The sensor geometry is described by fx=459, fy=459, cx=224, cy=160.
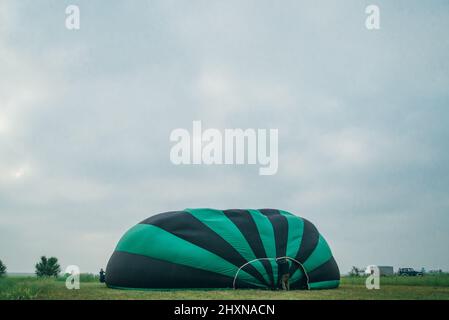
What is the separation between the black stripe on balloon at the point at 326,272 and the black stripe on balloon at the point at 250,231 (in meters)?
1.75

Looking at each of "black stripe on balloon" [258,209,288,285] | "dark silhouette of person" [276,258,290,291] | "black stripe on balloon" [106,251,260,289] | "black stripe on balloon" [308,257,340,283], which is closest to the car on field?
"black stripe on balloon" [308,257,340,283]

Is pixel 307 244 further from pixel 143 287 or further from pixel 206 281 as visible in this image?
pixel 143 287

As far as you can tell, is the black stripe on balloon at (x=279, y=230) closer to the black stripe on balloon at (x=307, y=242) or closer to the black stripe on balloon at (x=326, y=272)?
the black stripe on balloon at (x=307, y=242)

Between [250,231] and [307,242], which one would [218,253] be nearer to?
[250,231]

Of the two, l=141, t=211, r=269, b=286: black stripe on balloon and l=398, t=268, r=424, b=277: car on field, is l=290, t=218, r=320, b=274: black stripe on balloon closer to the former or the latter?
l=141, t=211, r=269, b=286: black stripe on balloon

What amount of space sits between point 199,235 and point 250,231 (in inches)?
66.6

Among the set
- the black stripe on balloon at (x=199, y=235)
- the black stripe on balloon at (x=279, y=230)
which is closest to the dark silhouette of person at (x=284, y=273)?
the black stripe on balloon at (x=279, y=230)

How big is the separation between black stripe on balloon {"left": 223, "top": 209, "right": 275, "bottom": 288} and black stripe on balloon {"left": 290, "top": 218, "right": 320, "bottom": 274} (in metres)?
0.97

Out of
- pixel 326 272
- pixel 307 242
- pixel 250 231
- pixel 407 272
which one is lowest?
pixel 407 272

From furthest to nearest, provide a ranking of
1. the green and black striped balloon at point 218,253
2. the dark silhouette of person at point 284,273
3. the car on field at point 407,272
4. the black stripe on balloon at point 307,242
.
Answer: the car on field at point 407,272 → the black stripe on balloon at point 307,242 → the dark silhouette of person at point 284,273 → the green and black striped balloon at point 218,253

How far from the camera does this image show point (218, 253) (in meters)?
14.1

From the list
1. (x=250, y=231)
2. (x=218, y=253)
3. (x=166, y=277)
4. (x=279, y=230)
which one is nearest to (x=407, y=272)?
(x=279, y=230)

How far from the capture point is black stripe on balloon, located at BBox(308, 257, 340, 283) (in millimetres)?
15086

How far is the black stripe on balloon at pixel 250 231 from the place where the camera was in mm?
14127
